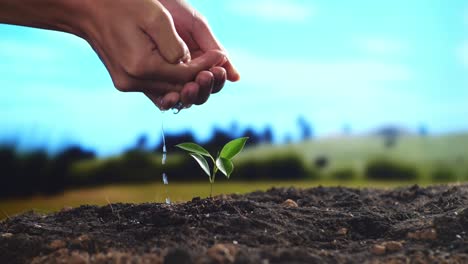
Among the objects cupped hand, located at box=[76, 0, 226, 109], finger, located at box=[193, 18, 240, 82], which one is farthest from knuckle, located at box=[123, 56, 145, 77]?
finger, located at box=[193, 18, 240, 82]

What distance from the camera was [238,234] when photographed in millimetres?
1410

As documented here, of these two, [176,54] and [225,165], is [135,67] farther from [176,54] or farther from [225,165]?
[225,165]

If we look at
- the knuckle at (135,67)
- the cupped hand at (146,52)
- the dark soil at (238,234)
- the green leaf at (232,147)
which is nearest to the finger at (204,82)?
the cupped hand at (146,52)

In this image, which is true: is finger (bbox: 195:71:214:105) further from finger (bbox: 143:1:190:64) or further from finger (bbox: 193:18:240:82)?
finger (bbox: 193:18:240:82)

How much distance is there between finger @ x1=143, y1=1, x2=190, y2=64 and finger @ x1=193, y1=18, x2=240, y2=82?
27 cm

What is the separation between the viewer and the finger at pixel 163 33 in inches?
53.3

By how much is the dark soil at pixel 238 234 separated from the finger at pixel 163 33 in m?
0.39

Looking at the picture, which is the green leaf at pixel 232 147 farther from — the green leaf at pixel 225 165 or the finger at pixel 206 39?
the finger at pixel 206 39

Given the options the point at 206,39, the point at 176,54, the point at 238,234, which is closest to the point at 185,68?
the point at 176,54

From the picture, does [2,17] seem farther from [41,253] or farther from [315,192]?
[315,192]

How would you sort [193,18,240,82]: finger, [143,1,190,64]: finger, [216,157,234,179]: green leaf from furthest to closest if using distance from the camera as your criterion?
[216,157,234,179]: green leaf, [193,18,240,82]: finger, [143,1,190,64]: finger

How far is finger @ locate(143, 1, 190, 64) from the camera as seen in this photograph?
1.35 meters

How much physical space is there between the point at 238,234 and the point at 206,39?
0.53 metres

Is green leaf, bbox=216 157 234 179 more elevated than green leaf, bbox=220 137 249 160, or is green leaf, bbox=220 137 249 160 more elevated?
green leaf, bbox=220 137 249 160
